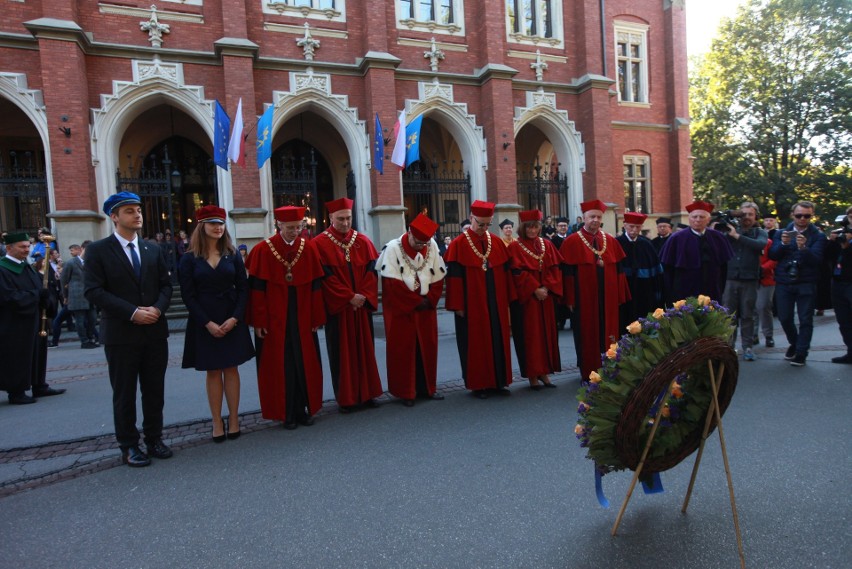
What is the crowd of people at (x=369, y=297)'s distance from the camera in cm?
414

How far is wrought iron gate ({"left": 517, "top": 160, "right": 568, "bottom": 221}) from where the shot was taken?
18.5 metres

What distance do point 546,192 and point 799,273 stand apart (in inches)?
514

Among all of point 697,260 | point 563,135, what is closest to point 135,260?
point 697,260

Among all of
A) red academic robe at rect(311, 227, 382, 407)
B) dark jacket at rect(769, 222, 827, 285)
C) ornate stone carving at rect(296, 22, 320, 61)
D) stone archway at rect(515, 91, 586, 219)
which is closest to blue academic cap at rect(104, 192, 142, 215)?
red academic robe at rect(311, 227, 382, 407)

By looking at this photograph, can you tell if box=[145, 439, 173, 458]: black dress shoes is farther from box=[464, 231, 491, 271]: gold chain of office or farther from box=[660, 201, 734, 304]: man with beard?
box=[660, 201, 734, 304]: man with beard

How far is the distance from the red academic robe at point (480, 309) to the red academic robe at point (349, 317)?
0.92 m

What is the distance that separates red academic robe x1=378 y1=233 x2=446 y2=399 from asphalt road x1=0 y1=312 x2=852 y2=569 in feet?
2.56

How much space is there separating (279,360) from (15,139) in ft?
56.5

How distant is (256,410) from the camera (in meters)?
5.45

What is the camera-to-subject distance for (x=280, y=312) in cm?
486

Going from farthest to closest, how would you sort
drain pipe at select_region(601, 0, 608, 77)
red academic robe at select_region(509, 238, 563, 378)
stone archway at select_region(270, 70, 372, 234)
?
1. drain pipe at select_region(601, 0, 608, 77)
2. stone archway at select_region(270, 70, 372, 234)
3. red academic robe at select_region(509, 238, 563, 378)

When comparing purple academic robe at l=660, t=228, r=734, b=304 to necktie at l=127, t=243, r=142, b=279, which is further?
purple academic robe at l=660, t=228, r=734, b=304

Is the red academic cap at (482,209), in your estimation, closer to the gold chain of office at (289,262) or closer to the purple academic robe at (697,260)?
the gold chain of office at (289,262)

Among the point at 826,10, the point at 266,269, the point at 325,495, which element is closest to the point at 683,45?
the point at 826,10
